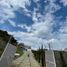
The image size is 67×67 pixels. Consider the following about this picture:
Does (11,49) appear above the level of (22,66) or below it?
above

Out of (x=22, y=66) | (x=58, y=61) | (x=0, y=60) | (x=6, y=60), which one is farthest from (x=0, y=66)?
(x=58, y=61)

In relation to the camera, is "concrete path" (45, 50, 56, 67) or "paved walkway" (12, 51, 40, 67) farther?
"paved walkway" (12, 51, 40, 67)

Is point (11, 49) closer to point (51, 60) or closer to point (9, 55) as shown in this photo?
point (9, 55)

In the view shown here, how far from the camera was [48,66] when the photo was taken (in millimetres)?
12250

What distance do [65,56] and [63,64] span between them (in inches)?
47.0

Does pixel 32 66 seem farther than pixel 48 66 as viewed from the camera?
Yes

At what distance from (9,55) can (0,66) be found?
2.06 m

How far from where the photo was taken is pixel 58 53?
637 inches

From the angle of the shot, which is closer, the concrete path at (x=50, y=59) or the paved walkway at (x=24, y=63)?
the concrete path at (x=50, y=59)

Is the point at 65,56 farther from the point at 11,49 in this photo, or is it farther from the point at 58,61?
the point at 11,49

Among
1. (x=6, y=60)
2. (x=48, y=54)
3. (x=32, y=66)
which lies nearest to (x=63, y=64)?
(x=48, y=54)

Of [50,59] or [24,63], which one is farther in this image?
[24,63]

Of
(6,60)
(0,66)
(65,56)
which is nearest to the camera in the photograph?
(0,66)

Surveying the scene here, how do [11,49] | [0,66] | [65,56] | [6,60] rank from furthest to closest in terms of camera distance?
1. [65,56]
2. [11,49]
3. [6,60]
4. [0,66]
